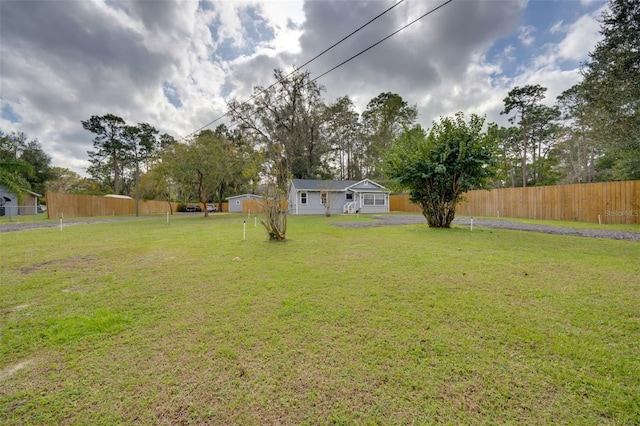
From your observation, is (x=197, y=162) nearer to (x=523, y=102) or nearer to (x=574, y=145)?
(x=523, y=102)

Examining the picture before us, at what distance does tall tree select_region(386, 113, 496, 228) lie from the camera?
9445 mm

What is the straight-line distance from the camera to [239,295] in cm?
340

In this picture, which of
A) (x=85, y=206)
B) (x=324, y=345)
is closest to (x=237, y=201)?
(x=85, y=206)

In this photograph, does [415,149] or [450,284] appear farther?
[415,149]

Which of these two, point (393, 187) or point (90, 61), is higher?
point (90, 61)

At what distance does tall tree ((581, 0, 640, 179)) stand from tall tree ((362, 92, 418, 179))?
2198 cm

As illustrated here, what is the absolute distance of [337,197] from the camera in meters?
27.1

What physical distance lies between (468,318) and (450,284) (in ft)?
3.66

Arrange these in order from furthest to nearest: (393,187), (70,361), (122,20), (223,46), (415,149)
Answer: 1. (223,46)
2. (393,187)
3. (415,149)
4. (122,20)
5. (70,361)

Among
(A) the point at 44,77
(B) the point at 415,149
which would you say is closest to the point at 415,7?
(B) the point at 415,149

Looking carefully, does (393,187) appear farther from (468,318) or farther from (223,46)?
(223,46)

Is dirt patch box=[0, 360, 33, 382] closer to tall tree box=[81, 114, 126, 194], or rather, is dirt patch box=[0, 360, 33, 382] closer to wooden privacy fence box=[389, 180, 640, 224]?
wooden privacy fence box=[389, 180, 640, 224]

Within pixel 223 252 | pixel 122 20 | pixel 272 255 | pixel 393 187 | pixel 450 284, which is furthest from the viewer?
pixel 393 187

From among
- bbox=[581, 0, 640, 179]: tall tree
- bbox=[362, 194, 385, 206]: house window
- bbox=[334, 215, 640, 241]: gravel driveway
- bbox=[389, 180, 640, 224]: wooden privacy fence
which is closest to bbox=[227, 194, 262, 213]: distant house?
bbox=[362, 194, 385, 206]: house window
